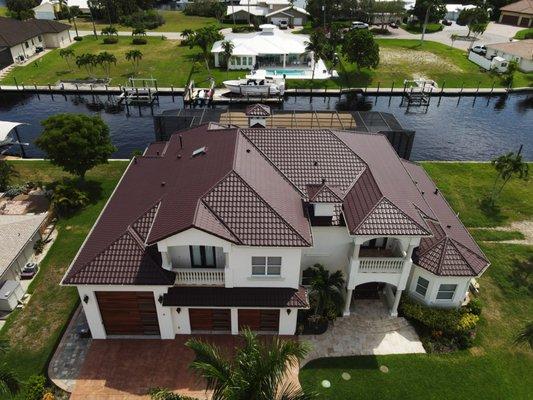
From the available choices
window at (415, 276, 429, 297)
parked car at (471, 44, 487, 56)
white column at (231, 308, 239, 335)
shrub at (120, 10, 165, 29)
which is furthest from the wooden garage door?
shrub at (120, 10, 165, 29)

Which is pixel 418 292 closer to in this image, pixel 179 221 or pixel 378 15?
pixel 179 221

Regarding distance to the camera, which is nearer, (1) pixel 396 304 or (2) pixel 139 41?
(1) pixel 396 304

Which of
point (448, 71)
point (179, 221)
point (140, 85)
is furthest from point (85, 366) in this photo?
point (448, 71)

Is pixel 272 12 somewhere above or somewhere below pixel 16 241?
above

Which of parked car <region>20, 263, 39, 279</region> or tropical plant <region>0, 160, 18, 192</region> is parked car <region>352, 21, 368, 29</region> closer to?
tropical plant <region>0, 160, 18, 192</region>

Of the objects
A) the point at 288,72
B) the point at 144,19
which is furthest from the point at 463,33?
the point at 144,19

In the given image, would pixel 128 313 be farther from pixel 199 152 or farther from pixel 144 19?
pixel 144 19

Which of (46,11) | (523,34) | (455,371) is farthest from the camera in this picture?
(46,11)
